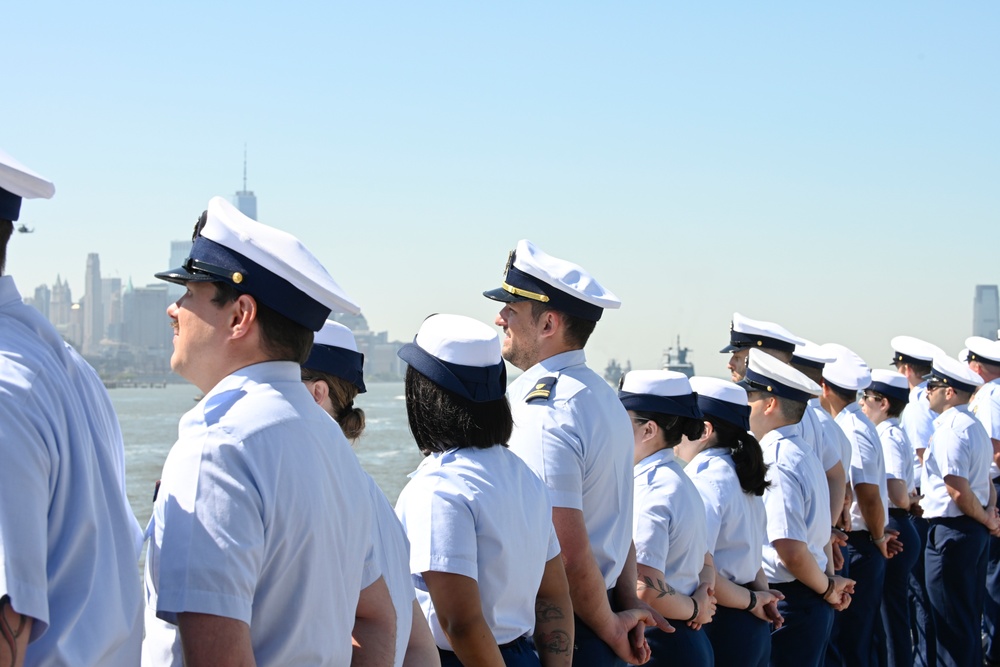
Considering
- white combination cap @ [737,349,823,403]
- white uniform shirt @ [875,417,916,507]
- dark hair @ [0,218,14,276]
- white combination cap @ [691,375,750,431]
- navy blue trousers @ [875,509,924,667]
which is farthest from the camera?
white uniform shirt @ [875,417,916,507]

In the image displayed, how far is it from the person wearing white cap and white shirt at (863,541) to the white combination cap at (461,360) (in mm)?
4016

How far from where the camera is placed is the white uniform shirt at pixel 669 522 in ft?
14.3

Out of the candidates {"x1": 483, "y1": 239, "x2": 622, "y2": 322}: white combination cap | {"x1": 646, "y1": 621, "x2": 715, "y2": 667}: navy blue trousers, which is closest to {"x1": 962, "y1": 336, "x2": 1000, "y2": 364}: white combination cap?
{"x1": 646, "y1": 621, "x2": 715, "y2": 667}: navy blue trousers

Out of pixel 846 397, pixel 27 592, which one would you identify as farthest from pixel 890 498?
pixel 27 592

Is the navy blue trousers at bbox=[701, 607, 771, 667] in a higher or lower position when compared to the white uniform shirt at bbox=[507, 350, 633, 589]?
lower

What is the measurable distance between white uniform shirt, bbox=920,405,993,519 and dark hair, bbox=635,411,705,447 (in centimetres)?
420

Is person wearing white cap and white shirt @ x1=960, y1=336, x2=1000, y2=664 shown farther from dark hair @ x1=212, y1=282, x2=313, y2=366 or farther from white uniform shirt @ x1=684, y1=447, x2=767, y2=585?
dark hair @ x1=212, y1=282, x2=313, y2=366

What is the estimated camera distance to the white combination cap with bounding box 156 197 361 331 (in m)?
2.16

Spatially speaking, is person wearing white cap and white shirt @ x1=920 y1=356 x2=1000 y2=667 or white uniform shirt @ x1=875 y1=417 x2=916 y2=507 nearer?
white uniform shirt @ x1=875 y1=417 x2=916 y2=507

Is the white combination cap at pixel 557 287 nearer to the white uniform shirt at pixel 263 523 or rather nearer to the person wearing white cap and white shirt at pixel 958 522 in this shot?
the white uniform shirt at pixel 263 523

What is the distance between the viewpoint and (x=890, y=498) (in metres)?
7.61

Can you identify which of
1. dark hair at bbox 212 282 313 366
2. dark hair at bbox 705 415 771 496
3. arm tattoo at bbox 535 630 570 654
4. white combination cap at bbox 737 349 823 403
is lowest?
arm tattoo at bbox 535 630 570 654

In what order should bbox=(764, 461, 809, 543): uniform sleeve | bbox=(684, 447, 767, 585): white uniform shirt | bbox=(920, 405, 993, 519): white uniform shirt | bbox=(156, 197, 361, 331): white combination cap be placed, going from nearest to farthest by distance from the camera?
bbox=(156, 197, 361, 331): white combination cap
bbox=(684, 447, 767, 585): white uniform shirt
bbox=(764, 461, 809, 543): uniform sleeve
bbox=(920, 405, 993, 519): white uniform shirt

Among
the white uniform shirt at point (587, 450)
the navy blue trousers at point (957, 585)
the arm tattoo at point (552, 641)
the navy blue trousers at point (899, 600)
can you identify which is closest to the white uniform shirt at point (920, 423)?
the navy blue trousers at point (957, 585)
